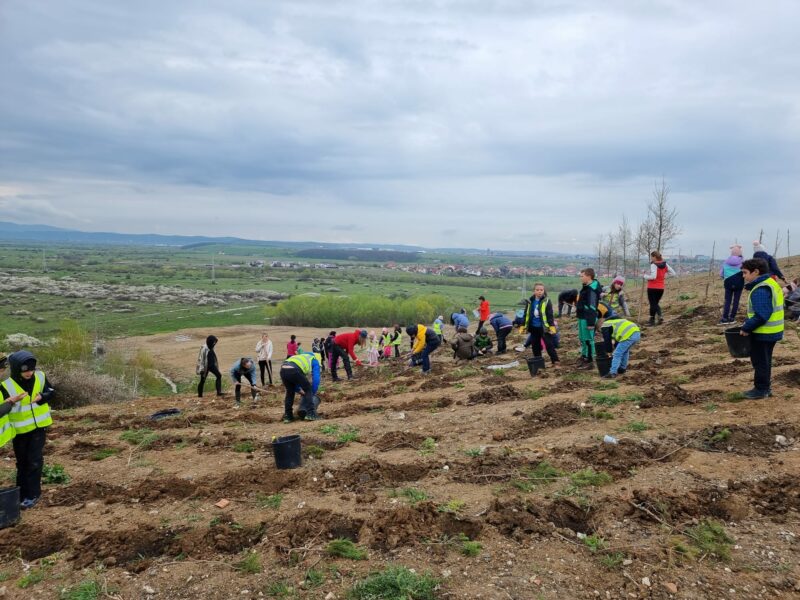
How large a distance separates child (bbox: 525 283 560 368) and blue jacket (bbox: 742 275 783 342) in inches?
157

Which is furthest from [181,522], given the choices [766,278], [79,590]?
[766,278]

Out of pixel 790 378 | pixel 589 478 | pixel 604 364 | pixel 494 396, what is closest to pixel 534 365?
pixel 604 364

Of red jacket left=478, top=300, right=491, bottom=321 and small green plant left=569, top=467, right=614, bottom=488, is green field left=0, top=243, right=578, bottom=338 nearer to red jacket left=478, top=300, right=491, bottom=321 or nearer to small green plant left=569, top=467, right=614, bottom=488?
red jacket left=478, top=300, right=491, bottom=321

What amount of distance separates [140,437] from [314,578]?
622 centimetres

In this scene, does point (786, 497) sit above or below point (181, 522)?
above

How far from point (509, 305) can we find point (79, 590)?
3073 inches

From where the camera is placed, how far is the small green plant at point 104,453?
25.7 ft

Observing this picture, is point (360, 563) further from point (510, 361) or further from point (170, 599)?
point (510, 361)

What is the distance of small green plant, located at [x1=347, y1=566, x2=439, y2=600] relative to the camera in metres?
3.75

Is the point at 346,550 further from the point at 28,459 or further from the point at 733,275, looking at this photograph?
the point at 733,275

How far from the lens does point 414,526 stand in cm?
474

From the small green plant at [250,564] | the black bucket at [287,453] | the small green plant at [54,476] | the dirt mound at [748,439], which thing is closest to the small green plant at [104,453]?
the small green plant at [54,476]

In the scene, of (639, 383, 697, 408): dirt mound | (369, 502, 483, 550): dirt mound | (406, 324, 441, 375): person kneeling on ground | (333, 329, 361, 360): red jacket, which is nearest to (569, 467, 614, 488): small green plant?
(369, 502, 483, 550): dirt mound

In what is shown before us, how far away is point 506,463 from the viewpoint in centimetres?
612
